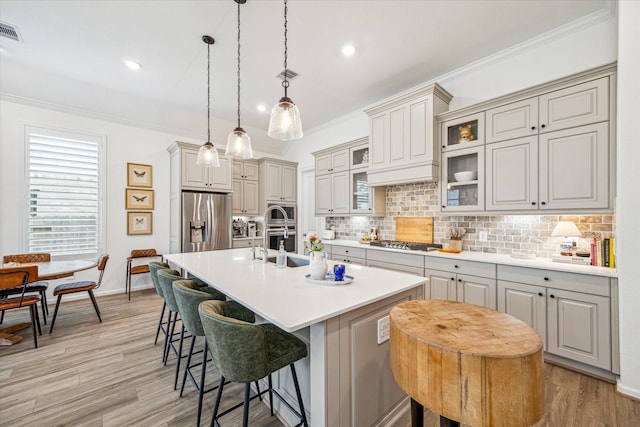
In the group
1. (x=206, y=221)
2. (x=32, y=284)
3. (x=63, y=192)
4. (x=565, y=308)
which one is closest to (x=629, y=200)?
(x=565, y=308)

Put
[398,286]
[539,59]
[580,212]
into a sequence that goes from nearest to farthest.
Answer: [398,286]
[580,212]
[539,59]

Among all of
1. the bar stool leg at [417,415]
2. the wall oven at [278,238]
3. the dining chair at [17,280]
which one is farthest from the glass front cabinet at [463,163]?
the dining chair at [17,280]

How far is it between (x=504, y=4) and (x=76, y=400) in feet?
15.5

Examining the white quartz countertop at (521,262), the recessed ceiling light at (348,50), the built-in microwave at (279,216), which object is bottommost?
the white quartz countertop at (521,262)

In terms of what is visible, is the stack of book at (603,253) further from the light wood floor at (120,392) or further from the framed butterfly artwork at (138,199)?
the framed butterfly artwork at (138,199)

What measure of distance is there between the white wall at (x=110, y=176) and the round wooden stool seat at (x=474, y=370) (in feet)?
16.4

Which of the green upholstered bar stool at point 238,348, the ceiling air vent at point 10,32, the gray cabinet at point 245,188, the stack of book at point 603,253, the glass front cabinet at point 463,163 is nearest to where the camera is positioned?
the green upholstered bar stool at point 238,348

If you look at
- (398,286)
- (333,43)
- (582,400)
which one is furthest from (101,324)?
(582,400)

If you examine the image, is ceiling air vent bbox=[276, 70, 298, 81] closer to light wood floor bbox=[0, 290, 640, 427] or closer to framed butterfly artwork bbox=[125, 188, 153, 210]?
framed butterfly artwork bbox=[125, 188, 153, 210]

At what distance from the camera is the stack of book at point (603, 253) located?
219cm

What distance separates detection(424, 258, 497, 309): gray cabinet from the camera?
2615 mm

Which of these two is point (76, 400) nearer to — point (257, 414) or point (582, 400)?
point (257, 414)

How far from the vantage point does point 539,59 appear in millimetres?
2814

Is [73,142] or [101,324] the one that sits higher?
[73,142]
